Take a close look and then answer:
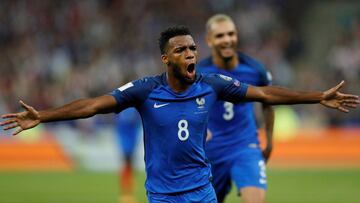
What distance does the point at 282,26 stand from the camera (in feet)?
84.0

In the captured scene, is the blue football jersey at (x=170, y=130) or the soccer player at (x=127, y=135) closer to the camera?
the blue football jersey at (x=170, y=130)

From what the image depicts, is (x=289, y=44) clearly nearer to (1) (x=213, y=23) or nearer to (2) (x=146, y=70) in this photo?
(2) (x=146, y=70)

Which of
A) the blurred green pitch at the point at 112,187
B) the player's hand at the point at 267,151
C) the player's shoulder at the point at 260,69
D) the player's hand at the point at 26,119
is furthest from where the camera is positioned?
the blurred green pitch at the point at 112,187

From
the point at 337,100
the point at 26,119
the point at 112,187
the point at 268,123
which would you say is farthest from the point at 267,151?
Result: the point at 112,187

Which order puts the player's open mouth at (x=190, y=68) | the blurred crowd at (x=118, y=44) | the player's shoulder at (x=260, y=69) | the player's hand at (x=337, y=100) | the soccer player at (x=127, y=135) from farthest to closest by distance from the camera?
the blurred crowd at (x=118, y=44), the soccer player at (x=127, y=135), the player's shoulder at (x=260, y=69), the player's hand at (x=337, y=100), the player's open mouth at (x=190, y=68)

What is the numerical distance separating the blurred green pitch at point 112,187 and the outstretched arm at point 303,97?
23.1 ft

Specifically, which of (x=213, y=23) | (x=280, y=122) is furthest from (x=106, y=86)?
(x=213, y=23)

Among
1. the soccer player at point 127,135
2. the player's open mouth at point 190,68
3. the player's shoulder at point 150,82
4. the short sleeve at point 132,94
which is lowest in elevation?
the soccer player at point 127,135

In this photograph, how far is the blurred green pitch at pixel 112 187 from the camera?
1505 centimetres

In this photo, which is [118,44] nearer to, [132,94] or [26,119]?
[132,94]

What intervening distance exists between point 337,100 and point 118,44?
A: 1801 cm

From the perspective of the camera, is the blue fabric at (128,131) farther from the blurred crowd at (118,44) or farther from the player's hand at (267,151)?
the blurred crowd at (118,44)

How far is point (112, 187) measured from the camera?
1741 cm

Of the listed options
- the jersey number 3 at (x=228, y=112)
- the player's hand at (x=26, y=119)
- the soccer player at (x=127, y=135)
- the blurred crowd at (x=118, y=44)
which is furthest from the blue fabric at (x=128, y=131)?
the player's hand at (x=26, y=119)
